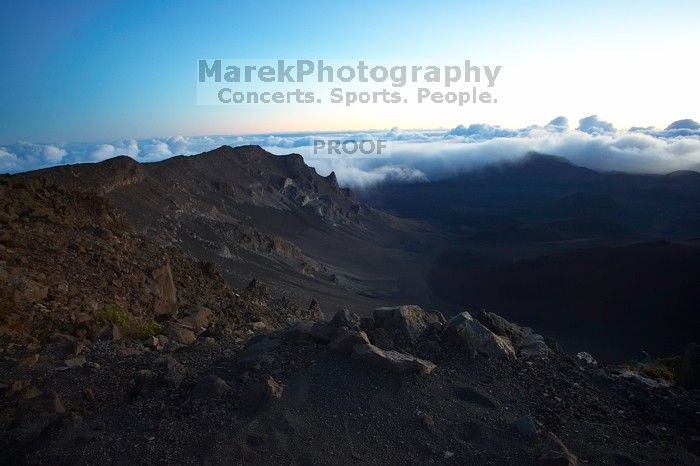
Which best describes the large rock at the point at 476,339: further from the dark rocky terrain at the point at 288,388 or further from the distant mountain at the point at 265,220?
the distant mountain at the point at 265,220

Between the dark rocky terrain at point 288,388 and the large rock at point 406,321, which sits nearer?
the dark rocky terrain at point 288,388

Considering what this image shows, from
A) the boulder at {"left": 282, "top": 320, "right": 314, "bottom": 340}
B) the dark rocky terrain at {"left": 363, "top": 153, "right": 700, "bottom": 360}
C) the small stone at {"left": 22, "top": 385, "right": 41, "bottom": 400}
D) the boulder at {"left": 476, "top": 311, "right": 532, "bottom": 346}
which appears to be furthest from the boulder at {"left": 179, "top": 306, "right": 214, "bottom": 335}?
the dark rocky terrain at {"left": 363, "top": 153, "right": 700, "bottom": 360}

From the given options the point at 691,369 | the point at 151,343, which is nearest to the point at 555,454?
the point at 691,369

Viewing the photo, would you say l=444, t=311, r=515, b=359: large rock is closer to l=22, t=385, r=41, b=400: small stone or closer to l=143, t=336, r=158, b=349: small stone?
l=143, t=336, r=158, b=349: small stone

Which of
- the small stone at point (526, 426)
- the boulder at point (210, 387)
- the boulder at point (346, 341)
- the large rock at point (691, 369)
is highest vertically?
the boulder at point (346, 341)

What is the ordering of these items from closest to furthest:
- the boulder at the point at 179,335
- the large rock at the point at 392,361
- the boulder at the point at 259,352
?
the large rock at the point at 392,361 → the boulder at the point at 259,352 → the boulder at the point at 179,335

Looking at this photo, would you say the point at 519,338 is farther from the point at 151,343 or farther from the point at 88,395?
the point at 88,395

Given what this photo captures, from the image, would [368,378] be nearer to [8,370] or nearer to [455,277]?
[8,370]

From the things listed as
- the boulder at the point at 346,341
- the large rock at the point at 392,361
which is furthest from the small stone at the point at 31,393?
the large rock at the point at 392,361

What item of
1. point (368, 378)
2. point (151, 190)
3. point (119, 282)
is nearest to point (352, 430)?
point (368, 378)
